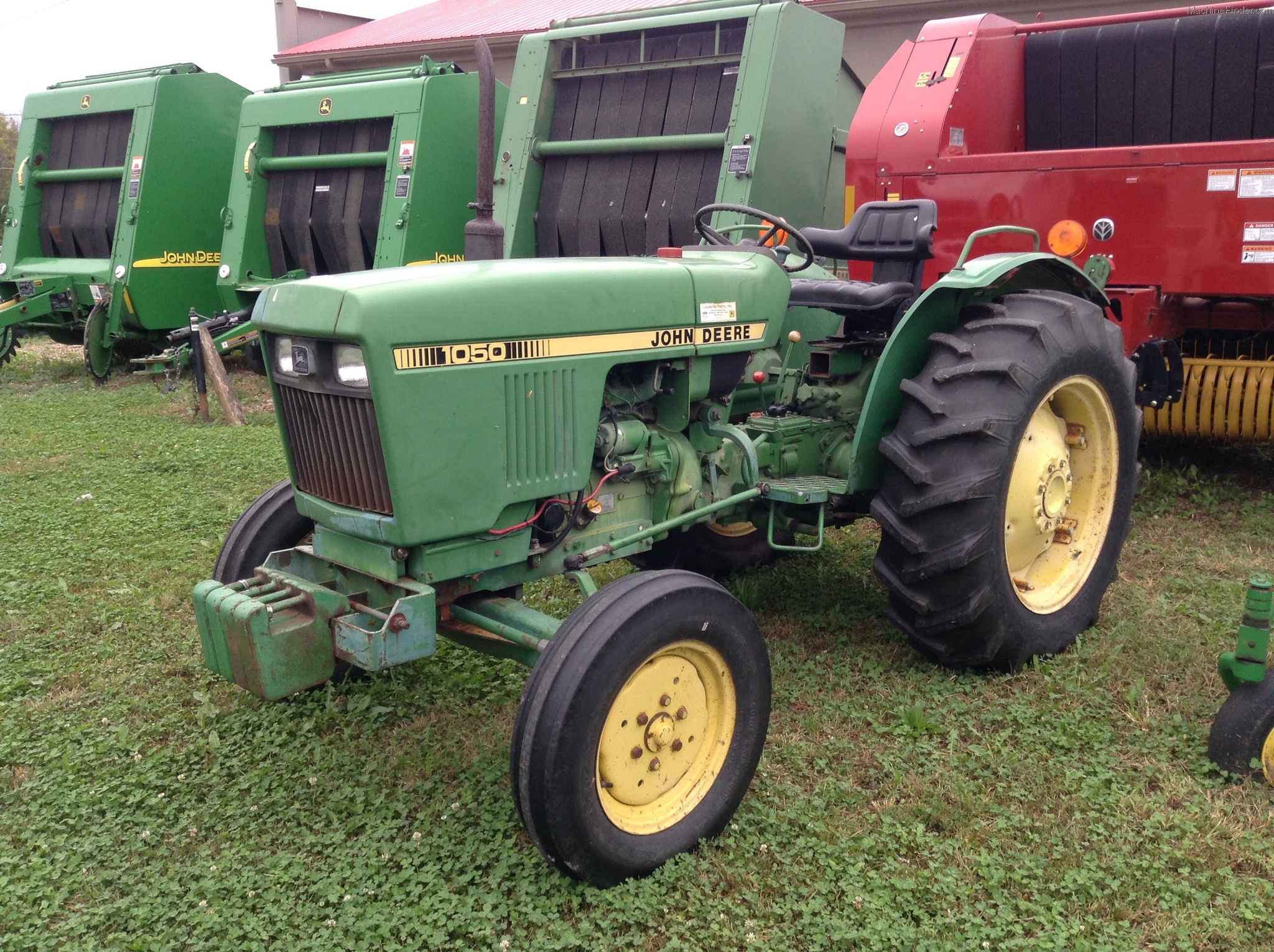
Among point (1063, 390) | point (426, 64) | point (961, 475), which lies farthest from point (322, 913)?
point (426, 64)

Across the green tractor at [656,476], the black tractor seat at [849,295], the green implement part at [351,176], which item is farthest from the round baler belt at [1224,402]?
the green implement part at [351,176]

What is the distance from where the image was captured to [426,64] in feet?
25.6

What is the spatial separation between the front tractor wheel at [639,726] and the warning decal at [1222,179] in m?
3.35

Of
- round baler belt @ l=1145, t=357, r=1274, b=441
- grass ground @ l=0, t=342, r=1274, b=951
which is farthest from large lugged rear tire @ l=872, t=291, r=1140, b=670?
round baler belt @ l=1145, t=357, r=1274, b=441

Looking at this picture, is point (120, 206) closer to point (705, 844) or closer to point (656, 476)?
point (656, 476)

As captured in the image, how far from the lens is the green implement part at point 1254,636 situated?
261 cm

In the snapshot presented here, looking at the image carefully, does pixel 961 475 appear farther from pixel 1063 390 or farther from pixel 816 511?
pixel 1063 390

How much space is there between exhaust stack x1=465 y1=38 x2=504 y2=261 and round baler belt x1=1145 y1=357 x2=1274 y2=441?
3.47 metres

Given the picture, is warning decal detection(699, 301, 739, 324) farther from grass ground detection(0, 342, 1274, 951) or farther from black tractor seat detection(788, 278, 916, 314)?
grass ground detection(0, 342, 1274, 951)

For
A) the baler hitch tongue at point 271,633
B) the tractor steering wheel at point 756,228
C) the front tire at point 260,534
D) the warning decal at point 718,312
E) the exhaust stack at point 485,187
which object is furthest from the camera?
the exhaust stack at point 485,187

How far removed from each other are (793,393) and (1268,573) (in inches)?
80.6

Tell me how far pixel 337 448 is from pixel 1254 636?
90.6 inches

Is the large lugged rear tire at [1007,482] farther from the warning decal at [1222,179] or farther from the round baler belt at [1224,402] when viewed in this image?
the round baler belt at [1224,402]

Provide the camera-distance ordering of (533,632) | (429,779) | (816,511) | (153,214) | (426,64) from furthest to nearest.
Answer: (153,214), (426,64), (816,511), (429,779), (533,632)
